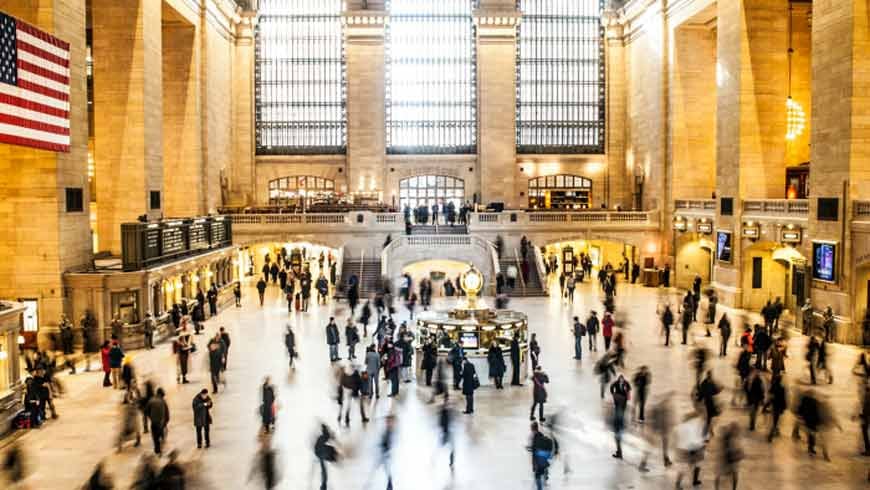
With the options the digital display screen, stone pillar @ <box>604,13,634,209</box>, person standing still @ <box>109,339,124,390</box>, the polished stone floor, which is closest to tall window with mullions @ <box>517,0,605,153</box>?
stone pillar @ <box>604,13,634,209</box>

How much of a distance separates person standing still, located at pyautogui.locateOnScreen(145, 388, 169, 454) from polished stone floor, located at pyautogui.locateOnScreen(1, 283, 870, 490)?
55 centimetres

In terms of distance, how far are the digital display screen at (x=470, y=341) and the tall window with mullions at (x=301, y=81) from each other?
1204 inches

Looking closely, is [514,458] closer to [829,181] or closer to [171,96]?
[829,181]

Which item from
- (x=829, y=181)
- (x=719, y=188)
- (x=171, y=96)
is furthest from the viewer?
(x=171, y=96)

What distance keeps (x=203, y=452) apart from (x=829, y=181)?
19.4 metres

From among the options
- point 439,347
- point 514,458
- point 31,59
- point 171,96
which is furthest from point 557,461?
point 171,96

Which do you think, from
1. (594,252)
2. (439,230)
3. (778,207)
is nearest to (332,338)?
(778,207)

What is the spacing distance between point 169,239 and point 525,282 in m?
14.6

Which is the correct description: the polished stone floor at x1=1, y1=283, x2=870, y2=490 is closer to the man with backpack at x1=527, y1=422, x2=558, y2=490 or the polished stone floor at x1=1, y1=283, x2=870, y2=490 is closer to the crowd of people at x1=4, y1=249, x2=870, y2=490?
the crowd of people at x1=4, y1=249, x2=870, y2=490

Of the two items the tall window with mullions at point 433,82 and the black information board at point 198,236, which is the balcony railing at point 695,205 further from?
the black information board at point 198,236

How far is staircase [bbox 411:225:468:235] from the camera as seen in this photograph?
37562 mm

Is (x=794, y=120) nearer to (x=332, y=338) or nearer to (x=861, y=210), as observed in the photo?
(x=861, y=210)

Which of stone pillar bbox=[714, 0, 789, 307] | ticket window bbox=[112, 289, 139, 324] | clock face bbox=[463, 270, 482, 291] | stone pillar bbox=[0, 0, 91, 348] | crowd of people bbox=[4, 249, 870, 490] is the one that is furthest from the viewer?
stone pillar bbox=[714, 0, 789, 307]

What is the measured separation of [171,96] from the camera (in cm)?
3622
